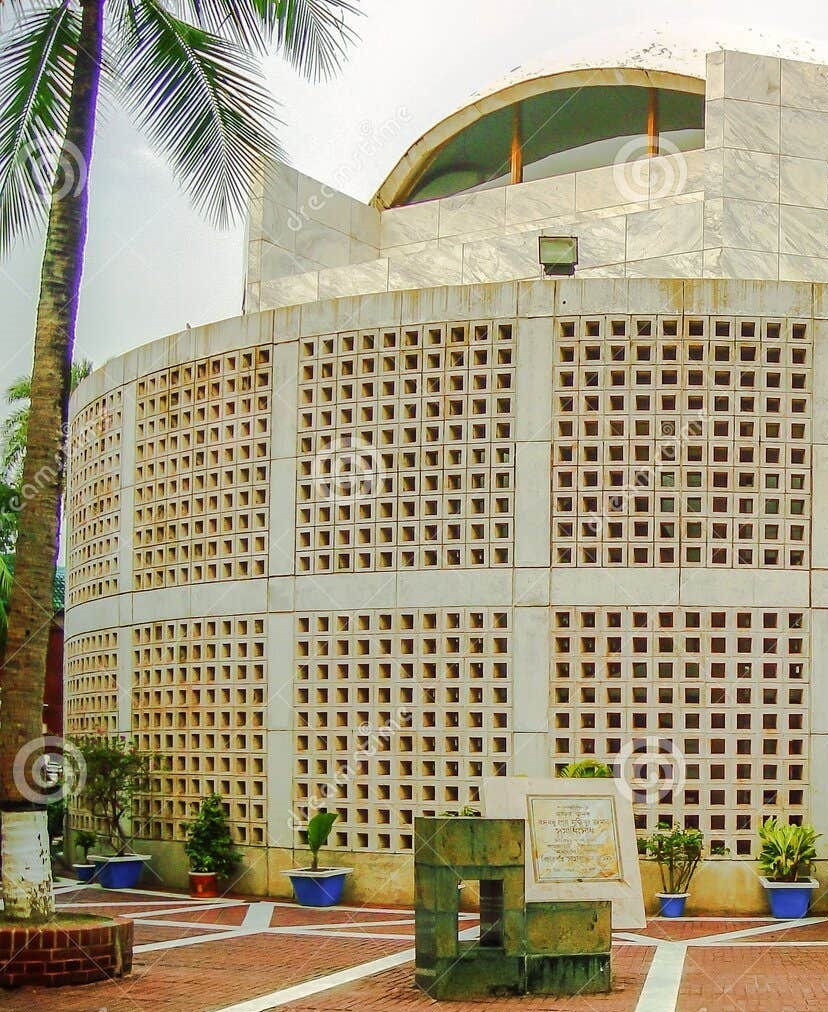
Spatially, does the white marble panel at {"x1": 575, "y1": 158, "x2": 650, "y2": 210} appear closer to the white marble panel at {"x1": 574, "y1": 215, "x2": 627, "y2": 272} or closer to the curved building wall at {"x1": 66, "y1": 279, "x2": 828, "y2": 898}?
the white marble panel at {"x1": 574, "y1": 215, "x2": 627, "y2": 272}

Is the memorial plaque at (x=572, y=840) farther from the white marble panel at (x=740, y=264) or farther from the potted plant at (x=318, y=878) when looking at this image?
the white marble panel at (x=740, y=264)

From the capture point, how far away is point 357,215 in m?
22.0

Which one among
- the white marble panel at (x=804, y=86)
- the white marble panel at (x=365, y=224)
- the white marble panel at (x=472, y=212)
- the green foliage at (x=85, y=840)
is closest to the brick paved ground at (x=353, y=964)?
the green foliage at (x=85, y=840)

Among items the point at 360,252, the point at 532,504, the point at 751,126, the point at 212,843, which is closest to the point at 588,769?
the point at 532,504

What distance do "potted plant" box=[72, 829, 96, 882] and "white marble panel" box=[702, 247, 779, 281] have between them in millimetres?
9908

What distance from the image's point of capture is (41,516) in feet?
36.4

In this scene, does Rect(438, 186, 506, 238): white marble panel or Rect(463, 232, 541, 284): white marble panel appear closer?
Rect(463, 232, 541, 284): white marble panel

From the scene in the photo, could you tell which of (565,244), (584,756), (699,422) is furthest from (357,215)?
(584,756)

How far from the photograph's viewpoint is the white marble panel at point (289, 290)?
66.5ft

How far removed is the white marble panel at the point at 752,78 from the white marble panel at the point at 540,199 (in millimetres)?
3068

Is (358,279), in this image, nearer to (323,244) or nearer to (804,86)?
(323,244)

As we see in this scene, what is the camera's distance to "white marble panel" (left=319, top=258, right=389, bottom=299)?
65.1ft

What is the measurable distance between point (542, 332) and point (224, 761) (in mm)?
5855

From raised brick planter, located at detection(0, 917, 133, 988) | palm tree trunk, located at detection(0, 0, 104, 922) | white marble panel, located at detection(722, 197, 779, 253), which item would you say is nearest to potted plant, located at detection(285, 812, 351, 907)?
palm tree trunk, located at detection(0, 0, 104, 922)
